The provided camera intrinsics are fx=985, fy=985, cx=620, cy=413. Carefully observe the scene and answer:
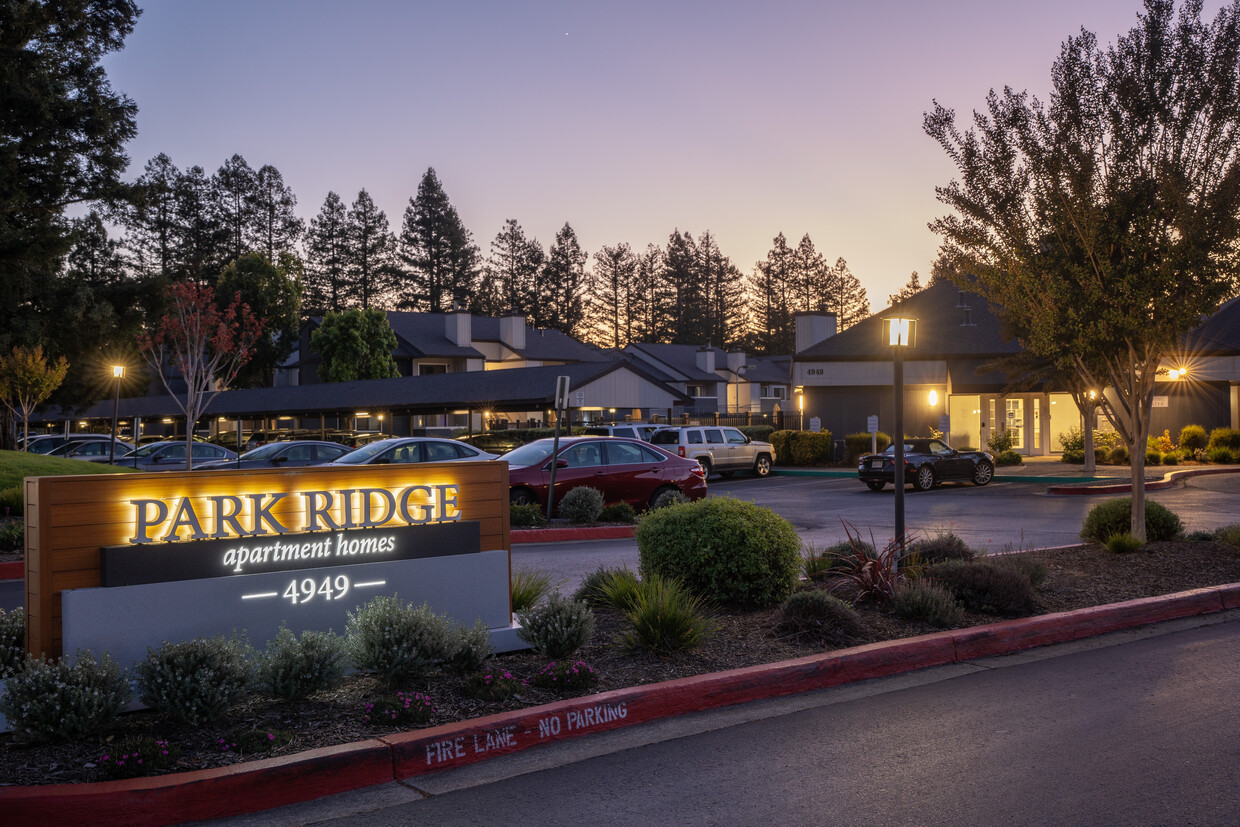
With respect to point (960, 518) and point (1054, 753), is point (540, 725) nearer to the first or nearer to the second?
point (1054, 753)

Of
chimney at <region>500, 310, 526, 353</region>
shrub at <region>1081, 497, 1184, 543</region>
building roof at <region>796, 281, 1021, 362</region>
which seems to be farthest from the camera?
chimney at <region>500, 310, 526, 353</region>

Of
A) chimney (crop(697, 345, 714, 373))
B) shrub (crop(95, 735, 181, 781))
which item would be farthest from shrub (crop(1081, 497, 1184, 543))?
chimney (crop(697, 345, 714, 373))

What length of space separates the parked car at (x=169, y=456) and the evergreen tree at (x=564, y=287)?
66502mm

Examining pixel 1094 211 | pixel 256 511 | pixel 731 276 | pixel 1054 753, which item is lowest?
pixel 1054 753

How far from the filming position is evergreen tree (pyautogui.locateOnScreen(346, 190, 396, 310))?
86.8 metres

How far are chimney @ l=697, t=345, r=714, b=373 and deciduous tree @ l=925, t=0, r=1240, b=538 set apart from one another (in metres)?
53.5

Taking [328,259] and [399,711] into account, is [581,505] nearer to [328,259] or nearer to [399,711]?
[399,711]

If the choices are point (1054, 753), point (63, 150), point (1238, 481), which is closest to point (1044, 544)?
point (1054, 753)

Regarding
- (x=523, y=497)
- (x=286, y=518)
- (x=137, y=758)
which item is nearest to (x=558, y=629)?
(x=286, y=518)

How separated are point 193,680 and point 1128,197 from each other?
35.5ft

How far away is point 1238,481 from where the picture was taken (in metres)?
25.7

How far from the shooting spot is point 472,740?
18.0 ft

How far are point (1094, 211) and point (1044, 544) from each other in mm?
5312

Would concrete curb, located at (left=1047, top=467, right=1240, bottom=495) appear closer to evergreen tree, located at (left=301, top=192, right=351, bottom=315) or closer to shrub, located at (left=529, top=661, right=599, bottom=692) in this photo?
shrub, located at (left=529, top=661, right=599, bottom=692)
